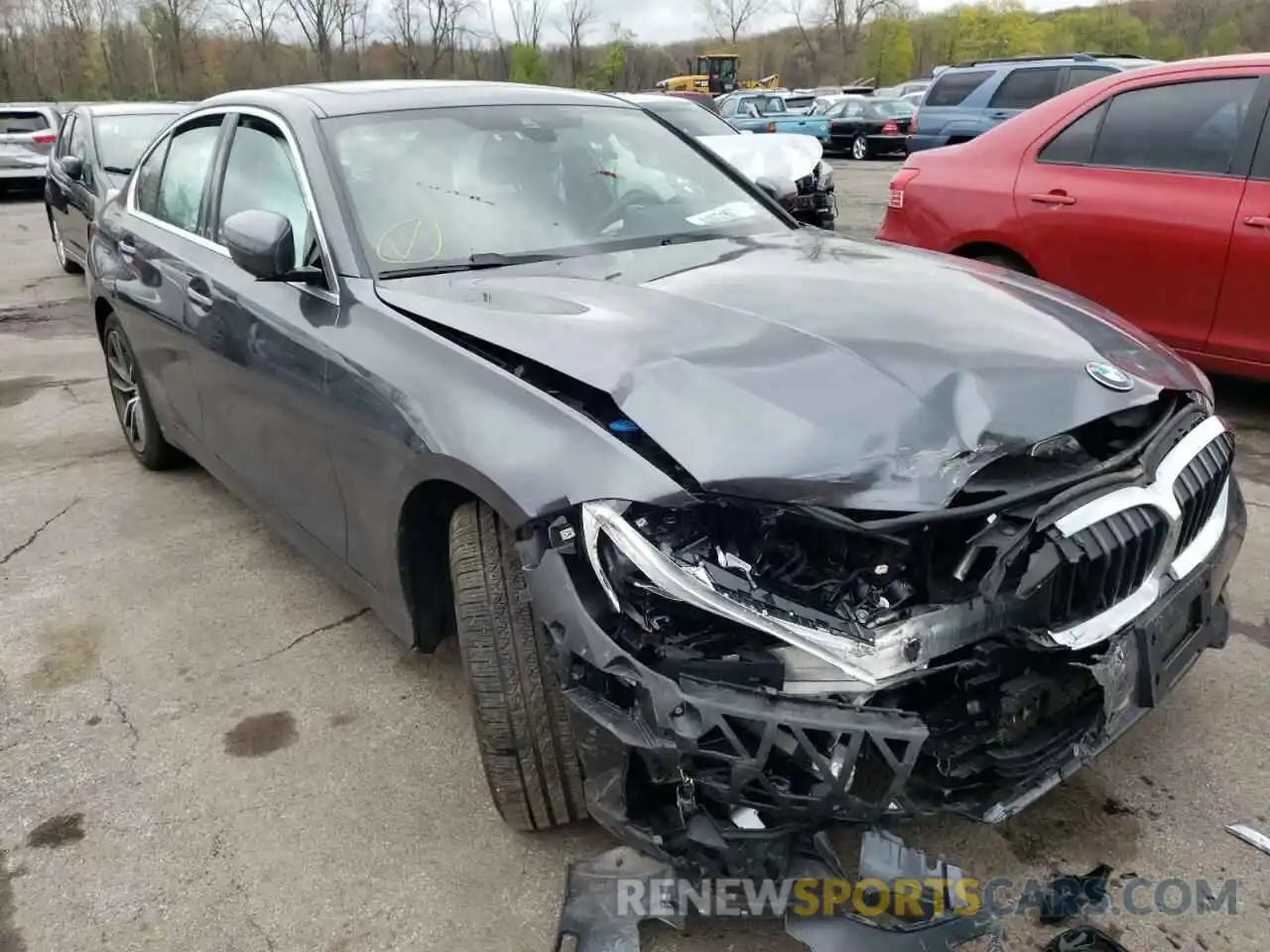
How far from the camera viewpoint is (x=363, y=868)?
233cm

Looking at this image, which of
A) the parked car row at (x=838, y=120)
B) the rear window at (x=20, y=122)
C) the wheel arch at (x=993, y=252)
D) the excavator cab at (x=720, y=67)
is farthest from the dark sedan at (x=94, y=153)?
the excavator cab at (x=720, y=67)

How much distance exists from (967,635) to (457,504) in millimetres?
1161

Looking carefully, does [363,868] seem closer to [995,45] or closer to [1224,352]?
[1224,352]

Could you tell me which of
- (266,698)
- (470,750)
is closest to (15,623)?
(266,698)

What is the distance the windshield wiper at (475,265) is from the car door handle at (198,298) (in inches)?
39.9

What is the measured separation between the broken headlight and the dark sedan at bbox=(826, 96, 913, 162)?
23.3 metres

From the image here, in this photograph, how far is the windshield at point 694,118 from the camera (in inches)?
367

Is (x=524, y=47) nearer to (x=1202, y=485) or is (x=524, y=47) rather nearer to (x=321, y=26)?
(x=321, y=26)

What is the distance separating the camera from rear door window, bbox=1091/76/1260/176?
14.9 feet

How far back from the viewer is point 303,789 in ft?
8.57

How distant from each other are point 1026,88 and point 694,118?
624cm

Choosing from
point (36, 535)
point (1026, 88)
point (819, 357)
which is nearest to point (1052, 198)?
point (819, 357)

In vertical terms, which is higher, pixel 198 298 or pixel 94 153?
pixel 94 153

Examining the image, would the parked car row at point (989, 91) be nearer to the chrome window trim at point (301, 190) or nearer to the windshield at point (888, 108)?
the windshield at point (888, 108)
